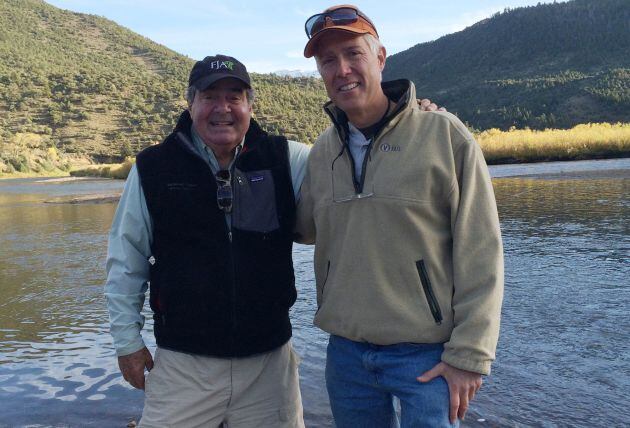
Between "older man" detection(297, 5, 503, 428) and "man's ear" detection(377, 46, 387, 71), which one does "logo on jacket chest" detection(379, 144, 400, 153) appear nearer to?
"older man" detection(297, 5, 503, 428)

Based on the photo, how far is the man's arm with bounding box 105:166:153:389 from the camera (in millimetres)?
2789

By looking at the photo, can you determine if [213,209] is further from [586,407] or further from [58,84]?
[58,84]

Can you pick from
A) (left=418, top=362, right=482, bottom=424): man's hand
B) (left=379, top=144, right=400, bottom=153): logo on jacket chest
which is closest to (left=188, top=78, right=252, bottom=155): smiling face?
(left=379, top=144, right=400, bottom=153): logo on jacket chest

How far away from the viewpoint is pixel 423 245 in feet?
7.63

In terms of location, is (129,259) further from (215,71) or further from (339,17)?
(339,17)

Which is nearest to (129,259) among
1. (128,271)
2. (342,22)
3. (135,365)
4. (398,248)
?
(128,271)

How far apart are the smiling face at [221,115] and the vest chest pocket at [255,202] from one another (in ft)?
0.54

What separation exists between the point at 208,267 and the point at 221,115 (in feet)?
2.28

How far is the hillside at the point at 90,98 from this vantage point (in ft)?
190

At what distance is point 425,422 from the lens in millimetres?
2252

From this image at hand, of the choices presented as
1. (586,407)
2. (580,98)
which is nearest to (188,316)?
(586,407)

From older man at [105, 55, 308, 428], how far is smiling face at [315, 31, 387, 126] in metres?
0.48

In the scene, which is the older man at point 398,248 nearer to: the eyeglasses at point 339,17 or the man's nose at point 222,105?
the eyeglasses at point 339,17

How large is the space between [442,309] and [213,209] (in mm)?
1106
